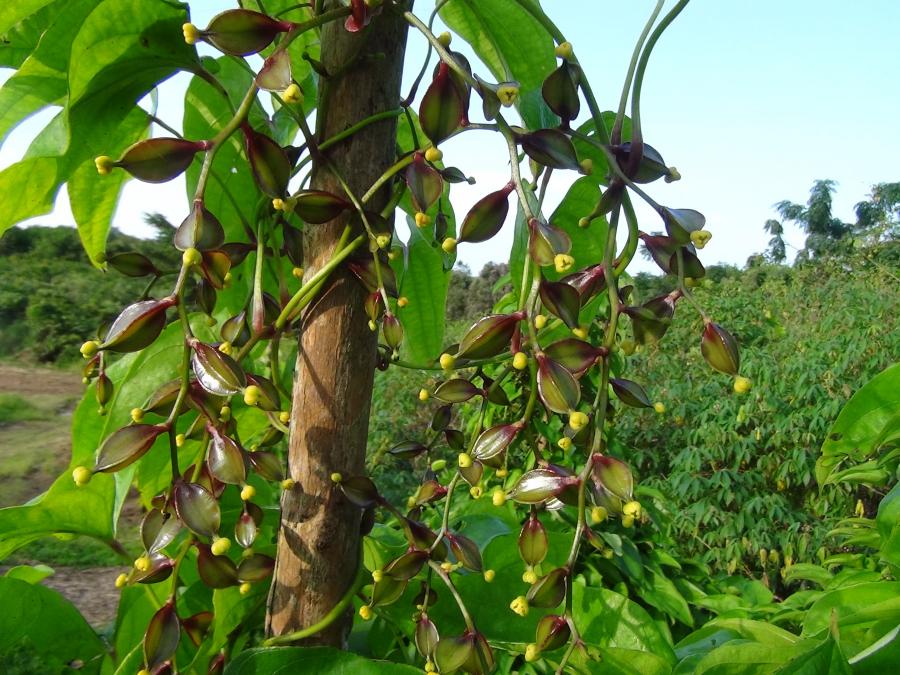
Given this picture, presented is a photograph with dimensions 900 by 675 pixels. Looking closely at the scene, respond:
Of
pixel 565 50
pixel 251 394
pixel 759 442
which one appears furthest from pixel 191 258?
pixel 759 442

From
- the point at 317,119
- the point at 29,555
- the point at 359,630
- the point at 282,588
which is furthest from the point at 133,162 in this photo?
the point at 29,555

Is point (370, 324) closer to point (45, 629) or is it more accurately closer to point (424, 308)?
point (424, 308)

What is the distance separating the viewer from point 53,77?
0.37m

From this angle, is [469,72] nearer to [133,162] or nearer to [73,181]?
[133,162]

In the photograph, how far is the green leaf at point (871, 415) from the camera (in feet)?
1.35


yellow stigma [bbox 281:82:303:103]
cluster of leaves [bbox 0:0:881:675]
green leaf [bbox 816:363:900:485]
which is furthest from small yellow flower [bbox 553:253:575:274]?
green leaf [bbox 816:363:900:485]

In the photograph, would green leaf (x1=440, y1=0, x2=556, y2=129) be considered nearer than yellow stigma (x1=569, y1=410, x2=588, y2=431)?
No

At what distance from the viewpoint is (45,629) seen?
481 mm

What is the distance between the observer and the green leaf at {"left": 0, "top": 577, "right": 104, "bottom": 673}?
1.45 ft

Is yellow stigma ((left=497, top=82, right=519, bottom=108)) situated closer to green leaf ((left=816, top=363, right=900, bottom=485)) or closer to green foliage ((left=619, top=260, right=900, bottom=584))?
green leaf ((left=816, top=363, right=900, bottom=485))

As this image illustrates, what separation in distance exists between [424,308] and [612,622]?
10.3 inches

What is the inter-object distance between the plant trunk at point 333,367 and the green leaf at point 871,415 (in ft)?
0.89

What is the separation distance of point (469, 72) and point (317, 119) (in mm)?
118

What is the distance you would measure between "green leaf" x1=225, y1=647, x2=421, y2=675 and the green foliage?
2.09 metres
